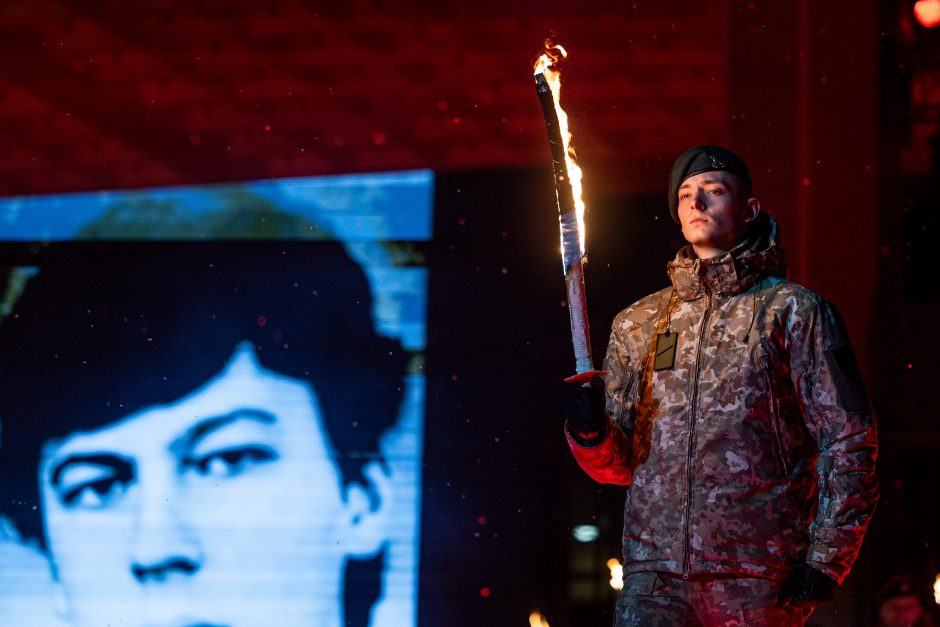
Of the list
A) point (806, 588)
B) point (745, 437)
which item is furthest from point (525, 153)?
point (806, 588)

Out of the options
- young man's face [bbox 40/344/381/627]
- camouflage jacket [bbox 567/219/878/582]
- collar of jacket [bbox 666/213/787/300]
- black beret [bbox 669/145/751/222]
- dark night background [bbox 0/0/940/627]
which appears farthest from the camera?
young man's face [bbox 40/344/381/627]

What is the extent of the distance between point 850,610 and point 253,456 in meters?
2.71

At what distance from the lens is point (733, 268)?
9.42ft

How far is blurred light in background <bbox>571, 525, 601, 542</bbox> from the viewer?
4555 millimetres

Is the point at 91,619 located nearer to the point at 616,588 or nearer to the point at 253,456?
the point at 253,456

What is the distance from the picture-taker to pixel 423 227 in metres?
4.87

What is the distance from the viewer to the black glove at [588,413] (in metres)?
2.77

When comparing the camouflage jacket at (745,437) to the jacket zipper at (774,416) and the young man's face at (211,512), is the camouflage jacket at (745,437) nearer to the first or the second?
the jacket zipper at (774,416)

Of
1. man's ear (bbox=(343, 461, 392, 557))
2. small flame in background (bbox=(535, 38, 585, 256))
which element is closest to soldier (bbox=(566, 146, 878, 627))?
small flame in background (bbox=(535, 38, 585, 256))

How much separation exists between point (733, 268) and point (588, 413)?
584 millimetres

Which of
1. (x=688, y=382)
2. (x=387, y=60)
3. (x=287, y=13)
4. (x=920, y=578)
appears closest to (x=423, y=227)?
(x=387, y=60)

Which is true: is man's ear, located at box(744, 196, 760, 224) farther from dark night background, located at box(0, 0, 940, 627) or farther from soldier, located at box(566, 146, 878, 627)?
dark night background, located at box(0, 0, 940, 627)

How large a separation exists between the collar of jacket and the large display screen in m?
2.02

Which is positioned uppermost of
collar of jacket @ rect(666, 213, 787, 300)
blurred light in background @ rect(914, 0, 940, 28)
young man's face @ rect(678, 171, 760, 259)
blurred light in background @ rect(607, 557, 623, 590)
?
blurred light in background @ rect(914, 0, 940, 28)
